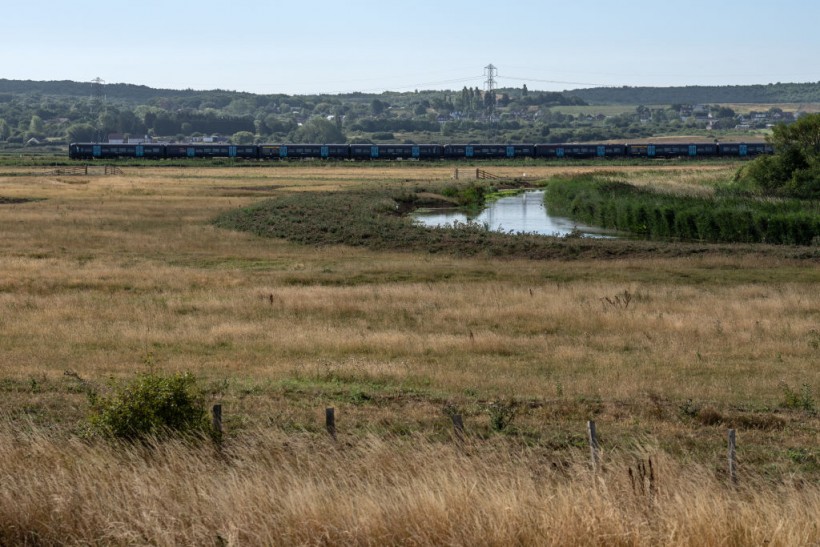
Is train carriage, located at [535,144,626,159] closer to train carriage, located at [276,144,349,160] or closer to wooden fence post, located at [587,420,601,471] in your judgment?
train carriage, located at [276,144,349,160]

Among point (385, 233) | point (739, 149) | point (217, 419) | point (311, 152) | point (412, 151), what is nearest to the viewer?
point (217, 419)

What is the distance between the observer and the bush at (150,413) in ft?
40.4

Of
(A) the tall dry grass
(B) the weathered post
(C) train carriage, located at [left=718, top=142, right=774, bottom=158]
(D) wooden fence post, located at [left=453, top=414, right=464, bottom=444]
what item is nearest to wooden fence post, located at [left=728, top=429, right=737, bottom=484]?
(B) the weathered post

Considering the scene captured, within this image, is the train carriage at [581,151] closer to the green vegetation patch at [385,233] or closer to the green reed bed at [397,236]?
→ the green vegetation patch at [385,233]

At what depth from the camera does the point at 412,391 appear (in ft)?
56.5

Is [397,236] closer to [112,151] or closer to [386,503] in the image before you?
[386,503]

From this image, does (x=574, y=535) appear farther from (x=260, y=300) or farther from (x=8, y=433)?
(x=260, y=300)

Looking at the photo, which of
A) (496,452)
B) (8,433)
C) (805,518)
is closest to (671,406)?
(496,452)

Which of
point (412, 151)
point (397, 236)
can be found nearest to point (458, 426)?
point (397, 236)

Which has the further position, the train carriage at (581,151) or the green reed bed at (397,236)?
the train carriage at (581,151)

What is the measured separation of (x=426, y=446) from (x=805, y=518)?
3930 millimetres

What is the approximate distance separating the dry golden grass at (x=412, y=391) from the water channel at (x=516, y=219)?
52.4 feet

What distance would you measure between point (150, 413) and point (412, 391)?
5.72m

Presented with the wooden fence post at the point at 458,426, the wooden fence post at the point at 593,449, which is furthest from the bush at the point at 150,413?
the wooden fence post at the point at 593,449
